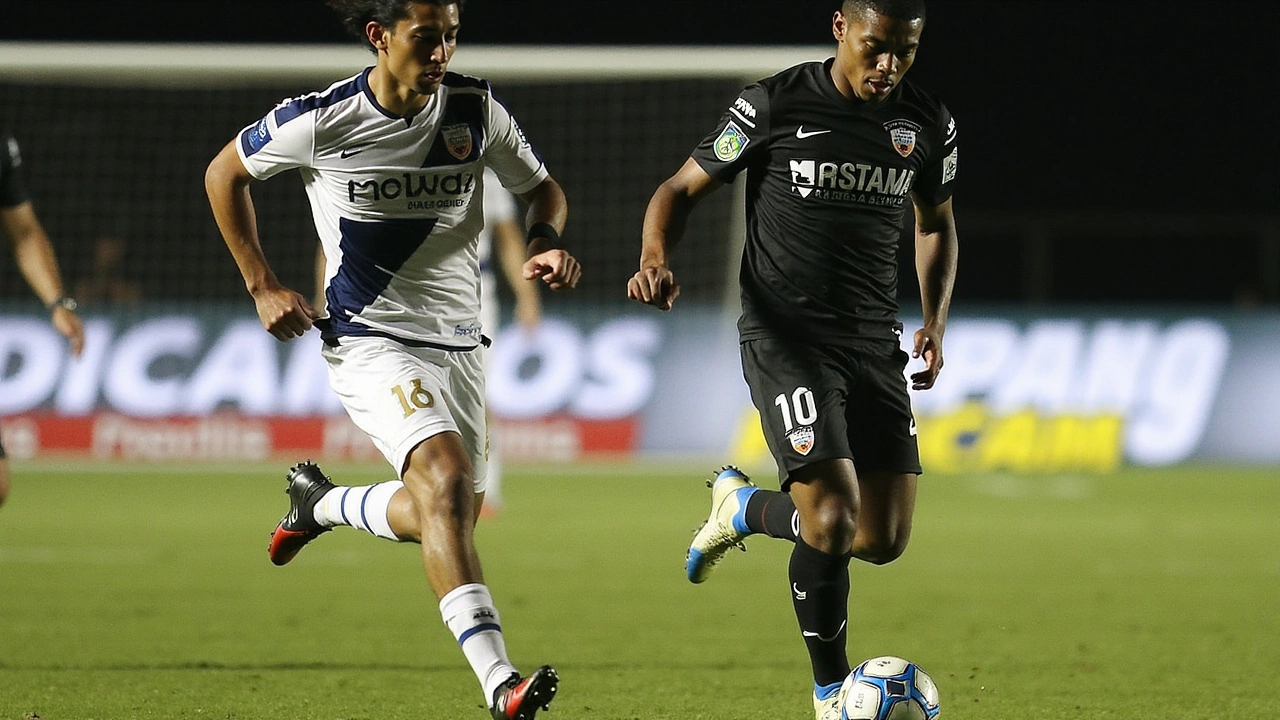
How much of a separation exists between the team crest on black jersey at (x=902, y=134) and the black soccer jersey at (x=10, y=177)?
3.51 meters

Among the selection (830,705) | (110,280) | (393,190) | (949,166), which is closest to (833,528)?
(830,705)

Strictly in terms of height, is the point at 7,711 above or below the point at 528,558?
above

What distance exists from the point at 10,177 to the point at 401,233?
7.50 feet

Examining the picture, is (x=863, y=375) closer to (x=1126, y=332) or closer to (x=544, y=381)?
(x=544, y=381)

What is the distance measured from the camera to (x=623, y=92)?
15.0 meters

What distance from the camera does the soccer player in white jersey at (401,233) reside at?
501 centimetres

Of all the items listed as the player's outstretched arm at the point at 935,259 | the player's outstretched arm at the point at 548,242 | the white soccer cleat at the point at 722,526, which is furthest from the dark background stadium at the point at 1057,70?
the player's outstretched arm at the point at 548,242

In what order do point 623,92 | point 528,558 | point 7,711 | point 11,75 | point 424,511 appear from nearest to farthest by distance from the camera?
1. point 424,511
2. point 7,711
3. point 528,558
4. point 11,75
5. point 623,92

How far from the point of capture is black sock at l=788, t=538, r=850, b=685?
5102 millimetres

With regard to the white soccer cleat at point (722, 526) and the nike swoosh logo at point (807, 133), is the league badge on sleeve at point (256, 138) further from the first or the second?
the white soccer cleat at point (722, 526)

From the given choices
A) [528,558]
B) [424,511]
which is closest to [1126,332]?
[528,558]

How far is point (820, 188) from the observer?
5.41 m

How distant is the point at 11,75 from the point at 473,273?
6.85 m

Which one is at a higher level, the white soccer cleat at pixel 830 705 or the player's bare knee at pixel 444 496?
the player's bare knee at pixel 444 496
